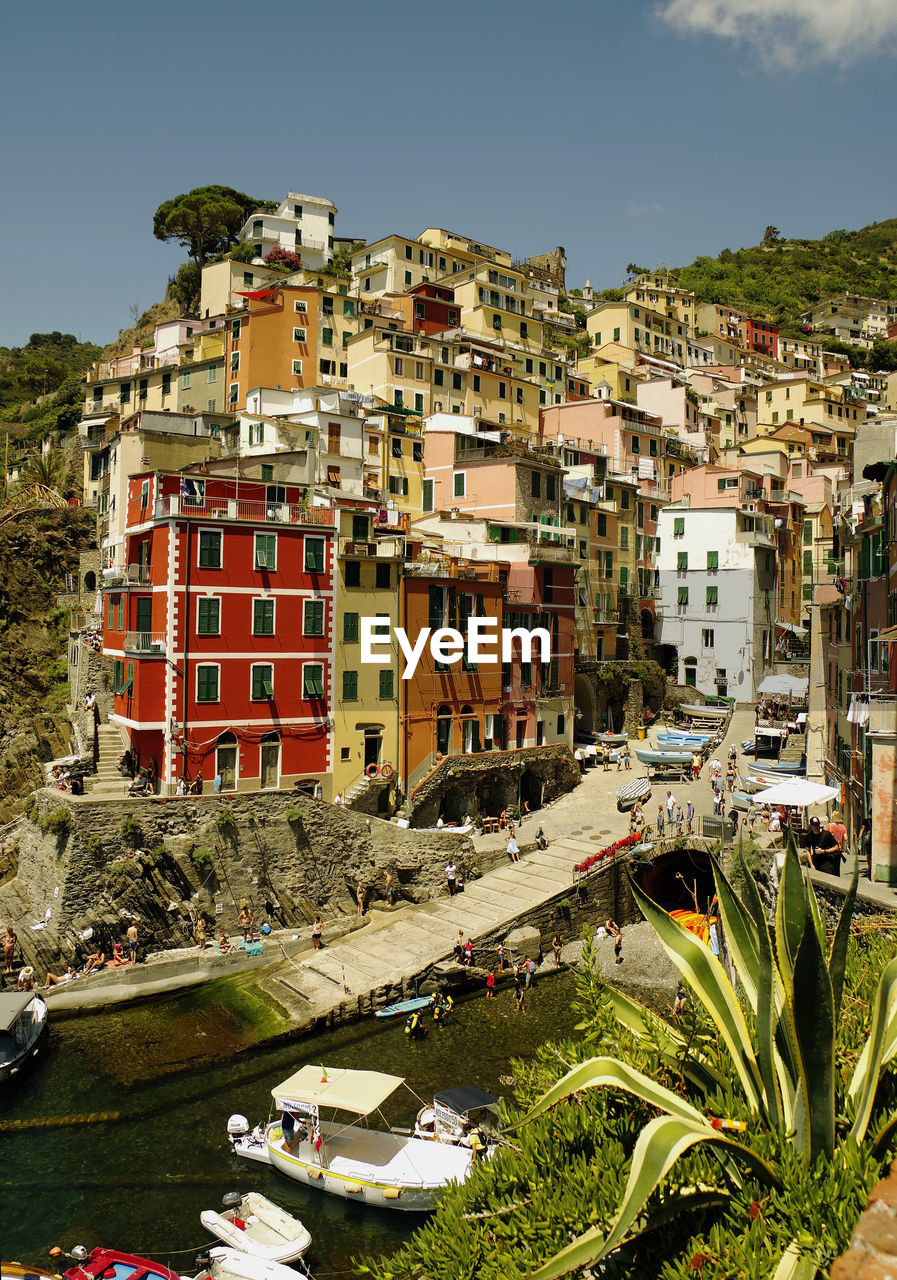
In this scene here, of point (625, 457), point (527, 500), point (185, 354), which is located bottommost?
point (527, 500)

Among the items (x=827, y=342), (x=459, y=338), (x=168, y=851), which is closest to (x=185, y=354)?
(x=459, y=338)

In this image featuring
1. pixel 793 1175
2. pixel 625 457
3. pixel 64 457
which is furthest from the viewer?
pixel 64 457

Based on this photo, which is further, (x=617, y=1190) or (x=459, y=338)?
(x=459, y=338)

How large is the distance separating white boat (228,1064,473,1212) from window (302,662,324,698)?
16881 mm

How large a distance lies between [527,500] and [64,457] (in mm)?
41273

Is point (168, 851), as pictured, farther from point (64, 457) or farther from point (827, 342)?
point (827, 342)

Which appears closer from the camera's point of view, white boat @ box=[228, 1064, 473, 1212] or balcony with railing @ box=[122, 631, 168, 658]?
white boat @ box=[228, 1064, 473, 1212]

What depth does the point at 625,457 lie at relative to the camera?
6494 cm

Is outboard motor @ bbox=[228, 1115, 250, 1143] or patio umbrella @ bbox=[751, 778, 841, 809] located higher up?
patio umbrella @ bbox=[751, 778, 841, 809]

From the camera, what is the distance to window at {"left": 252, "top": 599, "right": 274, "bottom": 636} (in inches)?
1367

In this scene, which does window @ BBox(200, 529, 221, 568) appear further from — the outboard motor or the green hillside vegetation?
the green hillside vegetation

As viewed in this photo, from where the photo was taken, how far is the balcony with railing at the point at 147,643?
32688 millimetres

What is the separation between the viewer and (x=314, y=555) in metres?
36.3

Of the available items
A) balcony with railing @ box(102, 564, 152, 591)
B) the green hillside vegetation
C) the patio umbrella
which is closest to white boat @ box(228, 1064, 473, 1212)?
the patio umbrella
